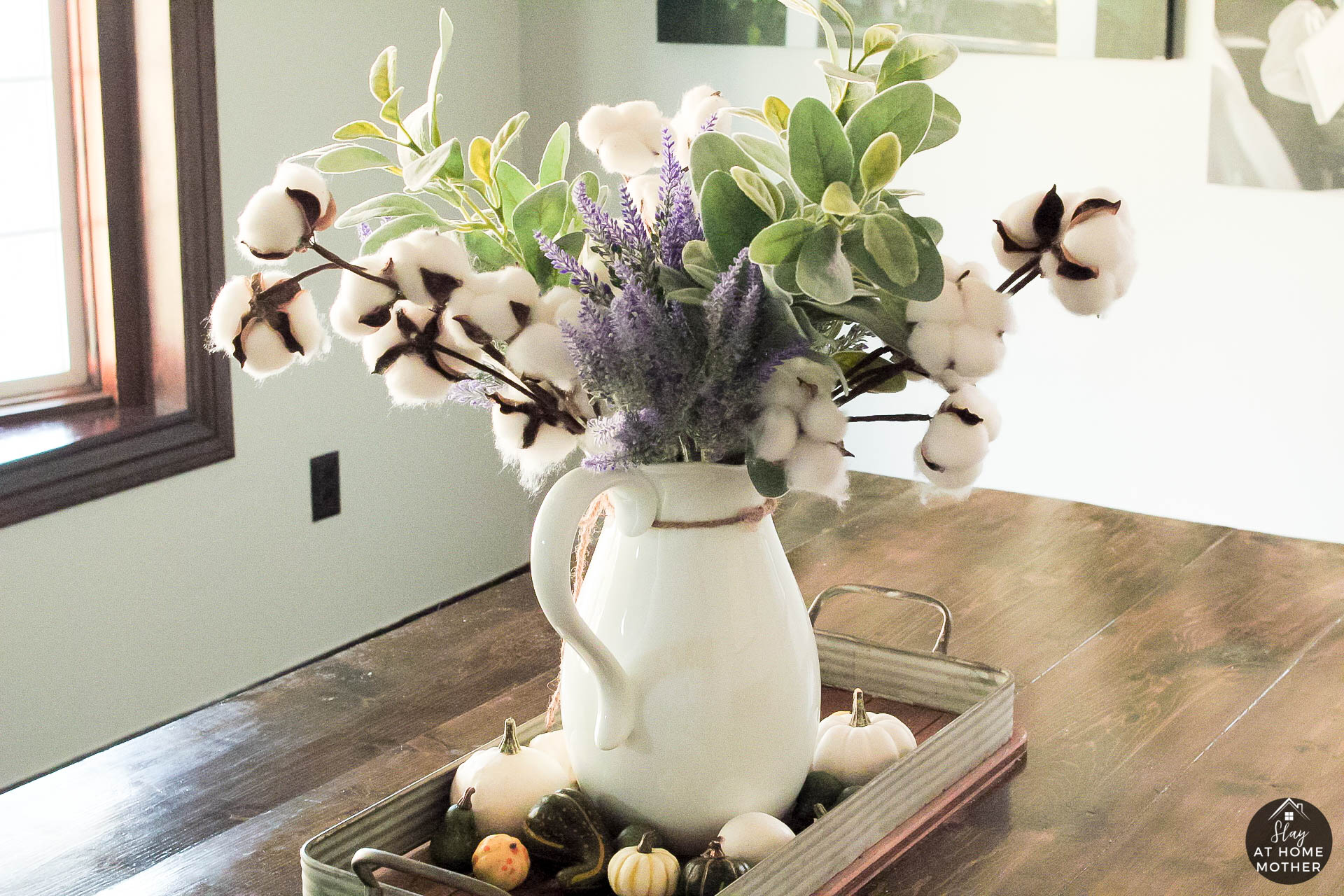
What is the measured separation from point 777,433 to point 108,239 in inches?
68.2

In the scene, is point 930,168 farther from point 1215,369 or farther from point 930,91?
point 930,91

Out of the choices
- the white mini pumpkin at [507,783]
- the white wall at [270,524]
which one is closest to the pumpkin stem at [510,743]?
the white mini pumpkin at [507,783]

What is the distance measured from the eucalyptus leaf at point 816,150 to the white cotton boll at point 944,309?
8 centimetres

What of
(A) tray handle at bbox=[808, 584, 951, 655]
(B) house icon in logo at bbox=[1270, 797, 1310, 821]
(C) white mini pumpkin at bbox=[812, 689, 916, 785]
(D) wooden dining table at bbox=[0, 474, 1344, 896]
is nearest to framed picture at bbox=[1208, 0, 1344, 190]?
(D) wooden dining table at bbox=[0, 474, 1344, 896]

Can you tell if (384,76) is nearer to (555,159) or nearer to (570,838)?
(555,159)

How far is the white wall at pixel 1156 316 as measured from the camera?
2.12 metres

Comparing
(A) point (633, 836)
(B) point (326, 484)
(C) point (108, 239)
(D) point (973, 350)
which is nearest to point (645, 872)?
(A) point (633, 836)

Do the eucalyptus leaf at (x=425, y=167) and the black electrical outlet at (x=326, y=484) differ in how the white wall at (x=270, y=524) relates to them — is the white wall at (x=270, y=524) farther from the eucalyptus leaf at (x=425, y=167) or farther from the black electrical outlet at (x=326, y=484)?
the eucalyptus leaf at (x=425, y=167)

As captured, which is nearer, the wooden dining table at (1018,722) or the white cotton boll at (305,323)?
the white cotton boll at (305,323)

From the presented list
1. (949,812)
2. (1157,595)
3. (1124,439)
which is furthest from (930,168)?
(949,812)

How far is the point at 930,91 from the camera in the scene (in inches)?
27.2

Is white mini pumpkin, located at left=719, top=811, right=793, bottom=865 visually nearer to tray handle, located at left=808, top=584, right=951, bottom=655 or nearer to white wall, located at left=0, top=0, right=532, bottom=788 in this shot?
tray handle, located at left=808, top=584, right=951, bottom=655

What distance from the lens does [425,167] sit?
701mm

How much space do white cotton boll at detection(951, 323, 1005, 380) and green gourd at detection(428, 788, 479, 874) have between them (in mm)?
385
